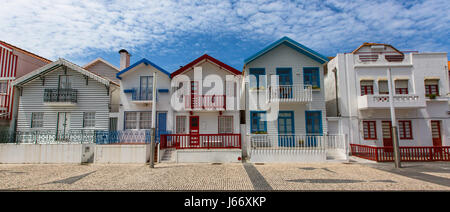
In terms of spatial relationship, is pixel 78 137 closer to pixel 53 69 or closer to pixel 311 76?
pixel 53 69

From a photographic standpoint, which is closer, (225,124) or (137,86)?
(225,124)

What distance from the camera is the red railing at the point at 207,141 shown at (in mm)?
14391

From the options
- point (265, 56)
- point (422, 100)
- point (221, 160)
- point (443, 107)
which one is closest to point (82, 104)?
point (221, 160)

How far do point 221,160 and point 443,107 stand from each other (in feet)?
57.2

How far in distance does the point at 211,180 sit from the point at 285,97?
8.84 meters

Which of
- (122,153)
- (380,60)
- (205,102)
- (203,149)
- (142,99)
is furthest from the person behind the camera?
(380,60)

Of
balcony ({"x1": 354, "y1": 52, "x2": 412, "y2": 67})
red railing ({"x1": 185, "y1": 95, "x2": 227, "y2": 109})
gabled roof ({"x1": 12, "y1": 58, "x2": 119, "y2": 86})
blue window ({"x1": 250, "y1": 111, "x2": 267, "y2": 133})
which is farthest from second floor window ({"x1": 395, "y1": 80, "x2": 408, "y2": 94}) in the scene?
gabled roof ({"x1": 12, "y1": 58, "x2": 119, "y2": 86})

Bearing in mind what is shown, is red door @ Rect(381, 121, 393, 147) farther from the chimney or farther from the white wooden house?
the chimney

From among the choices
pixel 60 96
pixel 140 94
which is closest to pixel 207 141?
pixel 140 94

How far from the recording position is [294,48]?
17094 millimetres

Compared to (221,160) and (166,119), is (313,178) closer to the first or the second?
(221,160)

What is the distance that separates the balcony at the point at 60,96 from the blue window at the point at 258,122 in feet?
43.1

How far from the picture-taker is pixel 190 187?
316 inches

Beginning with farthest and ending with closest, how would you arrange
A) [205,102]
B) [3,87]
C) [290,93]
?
[3,87] < [205,102] < [290,93]
